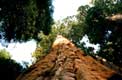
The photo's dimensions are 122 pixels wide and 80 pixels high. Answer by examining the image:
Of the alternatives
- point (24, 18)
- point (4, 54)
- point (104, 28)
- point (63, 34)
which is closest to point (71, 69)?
Answer: point (24, 18)

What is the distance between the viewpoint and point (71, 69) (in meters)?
2.10

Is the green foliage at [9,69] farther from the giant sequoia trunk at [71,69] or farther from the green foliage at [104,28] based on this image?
the giant sequoia trunk at [71,69]

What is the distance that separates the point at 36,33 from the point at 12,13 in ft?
12.5

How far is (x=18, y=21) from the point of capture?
20031 millimetres

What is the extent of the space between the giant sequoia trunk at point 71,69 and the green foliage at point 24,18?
15843 millimetres

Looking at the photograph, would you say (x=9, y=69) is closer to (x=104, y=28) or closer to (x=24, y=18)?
(x=24, y=18)

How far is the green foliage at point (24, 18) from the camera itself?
62.1ft

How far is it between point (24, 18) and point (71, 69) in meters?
18.3

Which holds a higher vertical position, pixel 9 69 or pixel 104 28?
pixel 104 28

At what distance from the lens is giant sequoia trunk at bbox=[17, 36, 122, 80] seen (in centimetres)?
197

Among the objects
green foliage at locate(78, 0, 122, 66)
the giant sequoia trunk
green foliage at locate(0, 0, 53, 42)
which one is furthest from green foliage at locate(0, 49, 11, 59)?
the giant sequoia trunk

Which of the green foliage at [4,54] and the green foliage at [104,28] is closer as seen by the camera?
the green foliage at [104,28]

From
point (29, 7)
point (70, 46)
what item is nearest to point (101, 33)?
point (29, 7)

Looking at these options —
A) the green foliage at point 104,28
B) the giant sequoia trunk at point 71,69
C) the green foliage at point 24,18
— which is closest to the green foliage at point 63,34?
the green foliage at point 104,28
